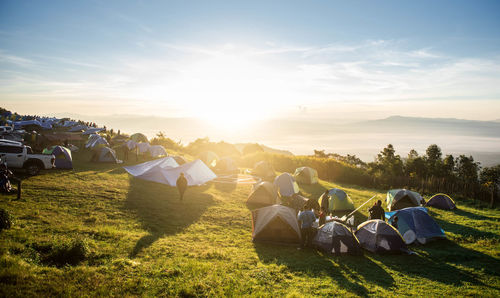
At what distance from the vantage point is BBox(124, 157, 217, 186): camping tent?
64.1 ft

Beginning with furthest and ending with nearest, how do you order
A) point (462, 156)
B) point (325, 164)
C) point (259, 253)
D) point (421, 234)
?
point (462, 156) → point (325, 164) → point (421, 234) → point (259, 253)

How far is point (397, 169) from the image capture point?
41.4 m

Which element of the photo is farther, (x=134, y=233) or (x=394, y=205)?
(x=394, y=205)

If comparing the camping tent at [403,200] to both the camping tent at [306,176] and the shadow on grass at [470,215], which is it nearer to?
the shadow on grass at [470,215]

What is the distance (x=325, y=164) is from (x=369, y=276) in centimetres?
2711

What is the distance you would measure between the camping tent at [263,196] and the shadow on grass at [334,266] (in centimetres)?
655

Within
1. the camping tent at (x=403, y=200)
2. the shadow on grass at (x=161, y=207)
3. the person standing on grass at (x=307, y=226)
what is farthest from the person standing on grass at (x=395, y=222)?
the shadow on grass at (x=161, y=207)

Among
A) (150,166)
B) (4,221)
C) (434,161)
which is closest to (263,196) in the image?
(150,166)

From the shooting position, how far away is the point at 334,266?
31.1 ft

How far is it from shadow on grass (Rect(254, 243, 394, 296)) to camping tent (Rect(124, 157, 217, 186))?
34.3 feet

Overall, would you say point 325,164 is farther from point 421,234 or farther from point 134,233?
point 134,233

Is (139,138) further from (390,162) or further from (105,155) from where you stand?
(390,162)

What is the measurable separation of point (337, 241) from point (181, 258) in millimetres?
6089

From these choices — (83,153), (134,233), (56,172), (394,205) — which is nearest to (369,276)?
(134,233)
